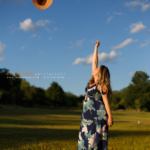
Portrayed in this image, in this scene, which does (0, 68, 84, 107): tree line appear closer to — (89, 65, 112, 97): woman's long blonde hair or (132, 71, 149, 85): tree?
(132, 71, 149, 85): tree

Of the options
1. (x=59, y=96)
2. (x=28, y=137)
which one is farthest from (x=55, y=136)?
(x=59, y=96)

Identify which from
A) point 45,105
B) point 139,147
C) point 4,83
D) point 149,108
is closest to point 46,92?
point 45,105

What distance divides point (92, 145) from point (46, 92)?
72216 mm

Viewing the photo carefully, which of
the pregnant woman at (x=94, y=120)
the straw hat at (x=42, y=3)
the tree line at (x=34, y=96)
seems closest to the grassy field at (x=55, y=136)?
the pregnant woman at (x=94, y=120)

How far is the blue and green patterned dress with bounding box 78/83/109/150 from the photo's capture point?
14.4 ft

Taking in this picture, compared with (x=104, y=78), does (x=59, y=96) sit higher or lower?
higher

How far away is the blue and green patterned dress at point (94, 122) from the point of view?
4395 millimetres

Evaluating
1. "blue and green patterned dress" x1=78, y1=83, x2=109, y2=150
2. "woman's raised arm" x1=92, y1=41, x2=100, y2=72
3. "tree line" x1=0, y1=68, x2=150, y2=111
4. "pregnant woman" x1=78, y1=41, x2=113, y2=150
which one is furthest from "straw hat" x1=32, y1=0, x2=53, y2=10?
"tree line" x1=0, y1=68, x2=150, y2=111

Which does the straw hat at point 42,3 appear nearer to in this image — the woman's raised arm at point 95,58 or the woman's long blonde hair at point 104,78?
the woman's raised arm at point 95,58

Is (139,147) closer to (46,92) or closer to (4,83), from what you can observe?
(46,92)

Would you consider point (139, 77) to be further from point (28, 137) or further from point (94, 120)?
point (94, 120)

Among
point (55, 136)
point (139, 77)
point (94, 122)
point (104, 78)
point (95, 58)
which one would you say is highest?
point (139, 77)

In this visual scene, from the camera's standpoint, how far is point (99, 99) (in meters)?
4.41

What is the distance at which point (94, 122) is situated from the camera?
444cm
